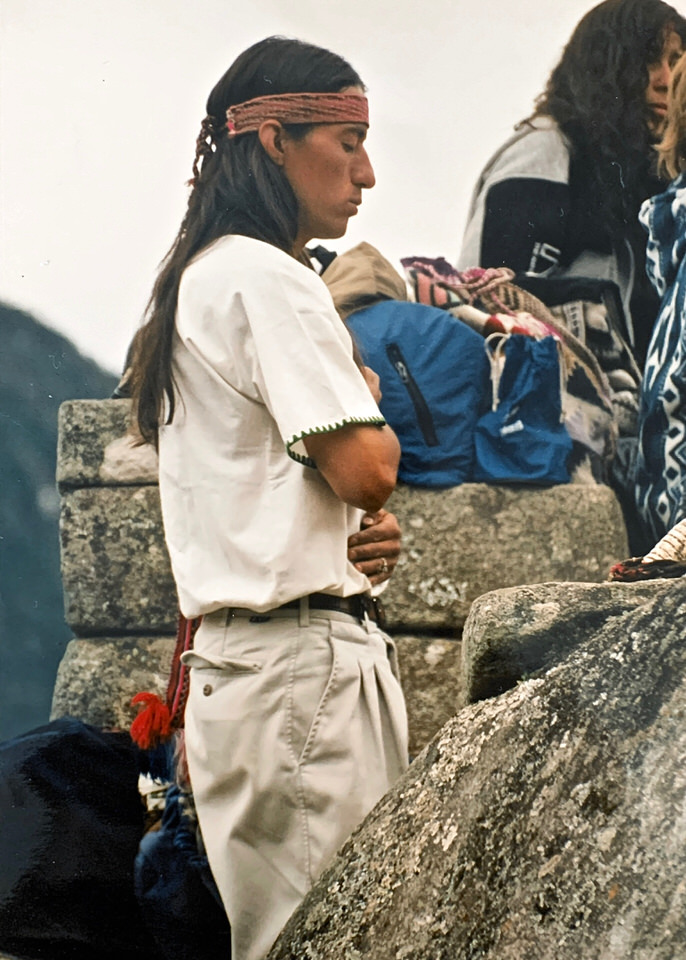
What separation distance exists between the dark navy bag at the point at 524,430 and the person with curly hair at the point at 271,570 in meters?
0.36

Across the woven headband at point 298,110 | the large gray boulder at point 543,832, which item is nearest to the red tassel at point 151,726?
the large gray boulder at point 543,832

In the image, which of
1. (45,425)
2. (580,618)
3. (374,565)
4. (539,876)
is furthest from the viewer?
(45,425)

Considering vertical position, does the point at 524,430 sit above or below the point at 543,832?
above

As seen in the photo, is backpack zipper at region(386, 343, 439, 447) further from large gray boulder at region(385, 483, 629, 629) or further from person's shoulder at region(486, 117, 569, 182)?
person's shoulder at region(486, 117, 569, 182)

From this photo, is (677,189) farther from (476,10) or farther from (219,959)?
(219,959)

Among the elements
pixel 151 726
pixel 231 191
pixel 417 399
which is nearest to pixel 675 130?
pixel 417 399

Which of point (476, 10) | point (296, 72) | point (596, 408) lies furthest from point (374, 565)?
point (476, 10)

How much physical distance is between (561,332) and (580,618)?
770 millimetres

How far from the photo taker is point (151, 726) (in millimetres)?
1816

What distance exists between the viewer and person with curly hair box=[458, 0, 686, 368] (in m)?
1.91

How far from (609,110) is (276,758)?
130 cm

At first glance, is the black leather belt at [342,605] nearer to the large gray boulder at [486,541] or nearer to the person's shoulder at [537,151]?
the large gray boulder at [486,541]

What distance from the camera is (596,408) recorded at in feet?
6.25

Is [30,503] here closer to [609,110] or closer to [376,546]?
[376,546]
